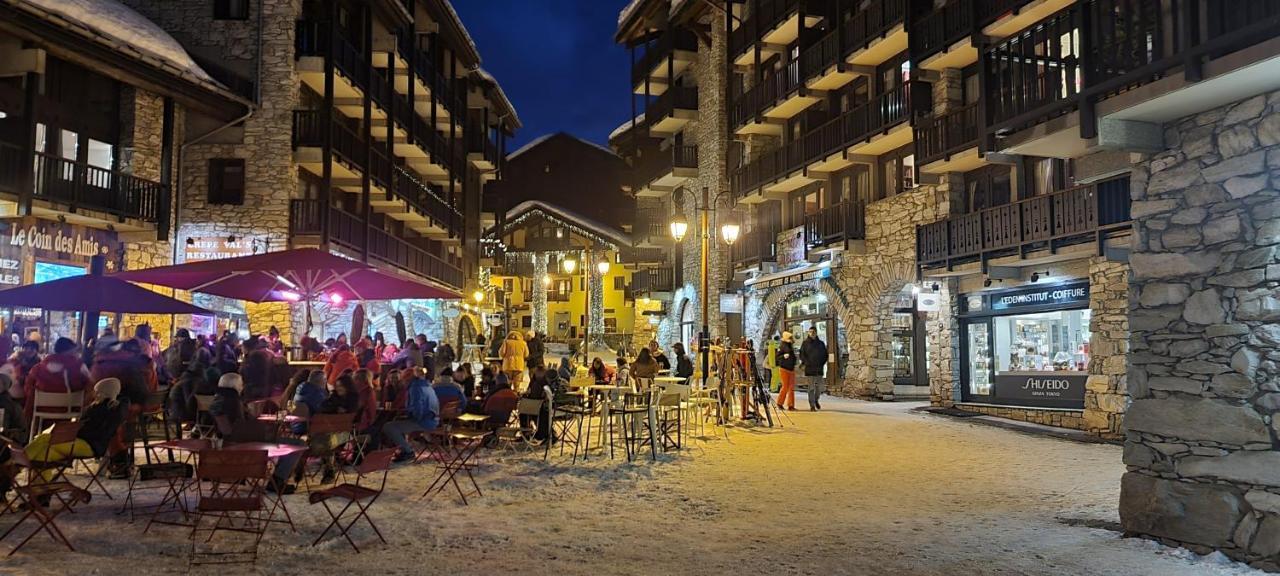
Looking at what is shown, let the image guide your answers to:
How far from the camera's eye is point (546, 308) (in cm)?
5456

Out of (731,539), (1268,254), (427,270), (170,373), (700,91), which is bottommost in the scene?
(731,539)

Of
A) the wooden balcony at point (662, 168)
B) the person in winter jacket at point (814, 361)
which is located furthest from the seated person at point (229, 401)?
the wooden balcony at point (662, 168)

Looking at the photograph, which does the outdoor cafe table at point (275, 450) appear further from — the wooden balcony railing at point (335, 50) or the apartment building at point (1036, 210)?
the wooden balcony railing at point (335, 50)

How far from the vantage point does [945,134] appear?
17.6 metres

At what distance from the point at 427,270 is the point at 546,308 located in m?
24.5

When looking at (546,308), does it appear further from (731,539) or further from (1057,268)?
(731,539)

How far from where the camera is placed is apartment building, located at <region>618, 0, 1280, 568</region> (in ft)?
20.1

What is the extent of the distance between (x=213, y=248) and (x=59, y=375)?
11.9 metres

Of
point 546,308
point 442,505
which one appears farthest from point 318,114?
point 546,308

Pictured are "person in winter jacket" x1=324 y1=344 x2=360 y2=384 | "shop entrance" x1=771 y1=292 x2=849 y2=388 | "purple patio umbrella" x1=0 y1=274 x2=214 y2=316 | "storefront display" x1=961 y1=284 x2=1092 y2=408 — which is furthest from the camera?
"shop entrance" x1=771 y1=292 x2=849 y2=388

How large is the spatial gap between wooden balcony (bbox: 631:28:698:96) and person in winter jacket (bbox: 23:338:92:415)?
2540 centimetres

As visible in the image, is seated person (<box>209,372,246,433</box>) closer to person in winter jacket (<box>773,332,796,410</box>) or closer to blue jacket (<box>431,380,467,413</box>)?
blue jacket (<box>431,380,467,413</box>)

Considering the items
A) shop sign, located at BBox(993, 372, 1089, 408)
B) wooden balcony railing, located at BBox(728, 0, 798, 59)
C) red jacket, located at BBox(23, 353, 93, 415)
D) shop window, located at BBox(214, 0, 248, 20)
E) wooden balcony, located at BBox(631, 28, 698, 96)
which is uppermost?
wooden balcony, located at BBox(631, 28, 698, 96)

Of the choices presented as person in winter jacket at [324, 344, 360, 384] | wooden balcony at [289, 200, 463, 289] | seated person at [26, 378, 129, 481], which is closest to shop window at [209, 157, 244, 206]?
wooden balcony at [289, 200, 463, 289]
